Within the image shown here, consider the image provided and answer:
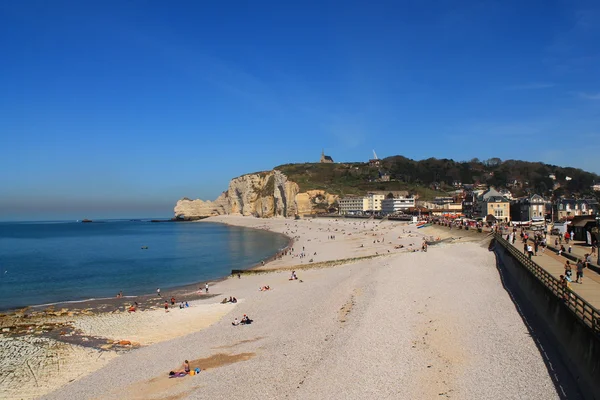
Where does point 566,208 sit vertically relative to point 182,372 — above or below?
above

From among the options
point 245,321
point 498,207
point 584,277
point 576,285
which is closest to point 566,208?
point 498,207

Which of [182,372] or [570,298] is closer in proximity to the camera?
[570,298]

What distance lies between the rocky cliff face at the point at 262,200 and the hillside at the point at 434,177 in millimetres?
5686

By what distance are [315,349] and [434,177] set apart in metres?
160

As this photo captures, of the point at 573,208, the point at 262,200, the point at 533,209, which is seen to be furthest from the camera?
the point at 262,200

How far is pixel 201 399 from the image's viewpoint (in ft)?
34.9

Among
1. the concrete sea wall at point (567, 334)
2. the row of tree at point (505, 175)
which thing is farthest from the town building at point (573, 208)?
the row of tree at point (505, 175)

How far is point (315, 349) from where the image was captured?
13344mm

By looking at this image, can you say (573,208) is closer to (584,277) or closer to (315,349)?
(584,277)

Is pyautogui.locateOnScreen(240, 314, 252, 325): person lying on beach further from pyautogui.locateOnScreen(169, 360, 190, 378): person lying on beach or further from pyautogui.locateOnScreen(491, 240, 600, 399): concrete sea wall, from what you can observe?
pyautogui.locateOnScreen(491, 240, 600, 399): concrete sea wall

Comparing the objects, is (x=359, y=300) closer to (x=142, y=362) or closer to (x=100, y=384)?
(x=142, y=362)

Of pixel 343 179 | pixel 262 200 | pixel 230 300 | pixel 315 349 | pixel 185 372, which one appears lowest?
pixel 230 300

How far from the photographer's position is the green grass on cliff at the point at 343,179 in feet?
458

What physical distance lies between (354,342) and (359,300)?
554cm
